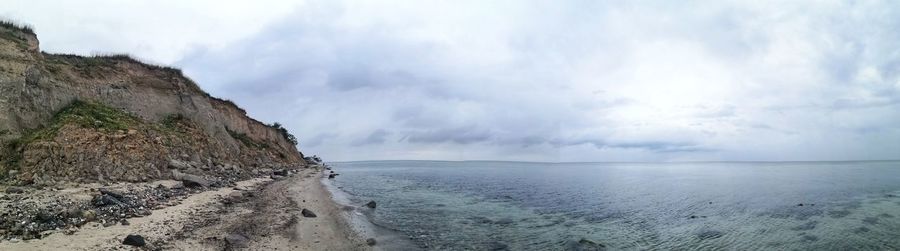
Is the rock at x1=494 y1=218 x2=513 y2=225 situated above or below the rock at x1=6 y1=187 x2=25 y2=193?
below

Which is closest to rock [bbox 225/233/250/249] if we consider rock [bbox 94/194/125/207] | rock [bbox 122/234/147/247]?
rock [bbox 122/234/147/247]

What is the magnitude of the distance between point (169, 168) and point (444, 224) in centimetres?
1969

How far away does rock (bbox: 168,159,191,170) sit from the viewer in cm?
2850

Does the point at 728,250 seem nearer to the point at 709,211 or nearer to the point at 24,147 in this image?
the point at 709,211

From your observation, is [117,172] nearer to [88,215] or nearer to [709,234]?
[88,215]

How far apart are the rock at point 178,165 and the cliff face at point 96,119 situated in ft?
1.00

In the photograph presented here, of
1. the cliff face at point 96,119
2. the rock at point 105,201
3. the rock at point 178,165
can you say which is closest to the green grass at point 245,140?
the cliff face at point 96,119

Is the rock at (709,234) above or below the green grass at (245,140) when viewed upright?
below

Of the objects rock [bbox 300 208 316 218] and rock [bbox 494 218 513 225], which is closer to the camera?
rock [bbox 300 208 316 218]

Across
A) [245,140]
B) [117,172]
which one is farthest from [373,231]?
[245,140]

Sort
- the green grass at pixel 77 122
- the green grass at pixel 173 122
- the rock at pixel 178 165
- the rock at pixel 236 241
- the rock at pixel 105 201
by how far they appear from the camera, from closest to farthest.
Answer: the rock at pixel 236 241, the rock at pixel 105 201, the green grass at pixel 77 122, the rock at pixel 178 165, the green grass at pixel 173 122

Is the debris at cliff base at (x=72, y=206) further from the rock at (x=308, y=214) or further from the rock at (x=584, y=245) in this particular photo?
the rock at (x=584, y=245)

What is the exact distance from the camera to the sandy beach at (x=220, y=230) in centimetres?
1192

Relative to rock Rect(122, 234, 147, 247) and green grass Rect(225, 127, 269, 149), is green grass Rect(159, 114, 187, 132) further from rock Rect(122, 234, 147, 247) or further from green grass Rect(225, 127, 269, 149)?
rock Rect(122, 234, 147, 247)
